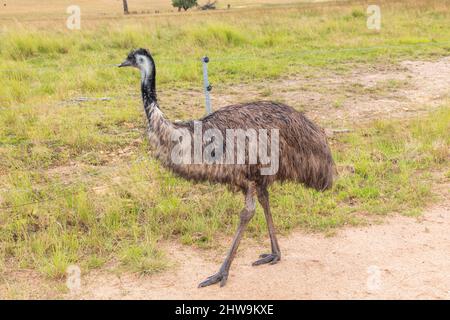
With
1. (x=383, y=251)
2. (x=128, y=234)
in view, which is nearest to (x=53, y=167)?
(x=128, y=234)

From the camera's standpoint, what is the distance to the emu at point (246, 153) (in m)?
4.21

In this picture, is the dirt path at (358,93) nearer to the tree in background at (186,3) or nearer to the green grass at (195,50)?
the green grass at (195,50)

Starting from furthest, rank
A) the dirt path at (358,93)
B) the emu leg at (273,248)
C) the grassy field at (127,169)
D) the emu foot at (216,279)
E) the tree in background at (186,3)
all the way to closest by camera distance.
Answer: the tree in background at (186,3) < the dirt path at (358,93) < the grassy field at (127,169) < the emu leg at (273,248) < the emu foot at (216,279)

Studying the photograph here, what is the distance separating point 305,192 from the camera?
5.86 m

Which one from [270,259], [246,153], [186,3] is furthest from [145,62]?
[186,3]

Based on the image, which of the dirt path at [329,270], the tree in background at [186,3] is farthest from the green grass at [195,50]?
the tree in background at [186,3]

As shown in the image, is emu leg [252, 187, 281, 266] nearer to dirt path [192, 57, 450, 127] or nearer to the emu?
the emu

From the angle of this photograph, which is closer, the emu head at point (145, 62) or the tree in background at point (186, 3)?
the emu head at point (145, 62)

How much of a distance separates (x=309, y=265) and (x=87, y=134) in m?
3.68

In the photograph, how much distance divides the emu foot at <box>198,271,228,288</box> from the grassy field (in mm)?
425

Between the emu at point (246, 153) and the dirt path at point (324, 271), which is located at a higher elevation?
the emu at point (246, 153)

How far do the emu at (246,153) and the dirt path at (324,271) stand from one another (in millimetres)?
164

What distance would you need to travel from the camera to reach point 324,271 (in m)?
4.52
